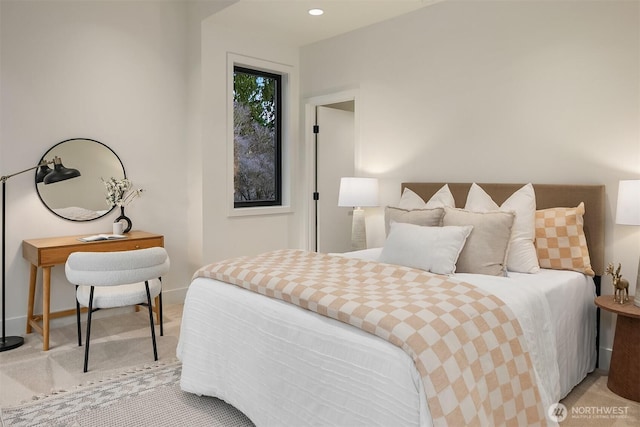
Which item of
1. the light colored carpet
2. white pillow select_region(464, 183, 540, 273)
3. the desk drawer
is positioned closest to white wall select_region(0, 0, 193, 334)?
the desk drawer

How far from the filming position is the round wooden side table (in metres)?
2.42

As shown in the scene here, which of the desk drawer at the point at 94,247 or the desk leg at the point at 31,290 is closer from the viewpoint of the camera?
the desk drawer at the point at 94,247

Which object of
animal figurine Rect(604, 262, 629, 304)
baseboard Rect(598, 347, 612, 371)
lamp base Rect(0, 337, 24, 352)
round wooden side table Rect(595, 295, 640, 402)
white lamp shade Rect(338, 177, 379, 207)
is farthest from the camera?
white lamp shade Rect(338, 177, 379, 207)

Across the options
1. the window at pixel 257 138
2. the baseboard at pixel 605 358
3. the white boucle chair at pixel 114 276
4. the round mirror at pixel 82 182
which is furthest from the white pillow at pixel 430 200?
the round mirror at pixel 82 182

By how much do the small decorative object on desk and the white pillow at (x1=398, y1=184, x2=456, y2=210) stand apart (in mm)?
2320

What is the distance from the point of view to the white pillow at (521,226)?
274cm

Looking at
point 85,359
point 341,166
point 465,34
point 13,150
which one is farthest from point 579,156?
point 13,150

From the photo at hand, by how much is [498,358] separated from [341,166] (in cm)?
358

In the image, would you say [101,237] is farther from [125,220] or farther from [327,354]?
[327,354]

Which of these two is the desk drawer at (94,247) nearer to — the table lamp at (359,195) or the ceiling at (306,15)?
the table lamp at (359,195)

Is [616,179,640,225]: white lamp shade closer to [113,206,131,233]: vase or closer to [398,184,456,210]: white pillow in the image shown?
[398,184,456,210]: white pillow

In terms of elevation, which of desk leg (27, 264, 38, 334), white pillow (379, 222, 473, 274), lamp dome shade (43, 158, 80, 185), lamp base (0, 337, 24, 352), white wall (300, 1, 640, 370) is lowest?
lamp base (0, 337, 24, 352)

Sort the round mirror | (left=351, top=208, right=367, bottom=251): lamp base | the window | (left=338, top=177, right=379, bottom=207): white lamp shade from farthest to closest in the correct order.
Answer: the window
(left=351, top=208, right=367, bottom=251): lamp base
(left=338, top=177, right=379, bottom=207): white lamp shade
the round mirror

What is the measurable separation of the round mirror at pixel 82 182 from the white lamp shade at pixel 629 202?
3697 millimetres
